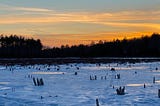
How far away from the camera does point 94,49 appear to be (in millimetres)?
140250

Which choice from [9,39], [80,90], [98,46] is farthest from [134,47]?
[80,90]

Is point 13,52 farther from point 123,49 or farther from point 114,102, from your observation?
point 114,102

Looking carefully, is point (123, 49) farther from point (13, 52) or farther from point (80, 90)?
point (80, 90)

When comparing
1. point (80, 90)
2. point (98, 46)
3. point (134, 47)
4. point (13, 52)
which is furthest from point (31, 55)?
point (80, 90)

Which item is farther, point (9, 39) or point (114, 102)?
point (9, 39)

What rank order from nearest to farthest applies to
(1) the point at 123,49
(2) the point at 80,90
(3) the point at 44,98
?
(3) the point at 44,98
(2) the point at 80,90
(1) the point at 123,49

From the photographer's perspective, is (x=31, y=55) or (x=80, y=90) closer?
(x=80, y=90)

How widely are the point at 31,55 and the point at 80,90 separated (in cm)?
10730

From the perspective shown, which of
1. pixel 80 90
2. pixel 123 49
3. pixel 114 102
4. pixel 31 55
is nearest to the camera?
pixel 114 102

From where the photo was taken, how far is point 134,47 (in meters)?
137

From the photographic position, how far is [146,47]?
134 meters

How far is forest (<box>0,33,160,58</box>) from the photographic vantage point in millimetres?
129312

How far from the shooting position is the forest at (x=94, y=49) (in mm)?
129312

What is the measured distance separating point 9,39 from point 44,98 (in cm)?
13677
